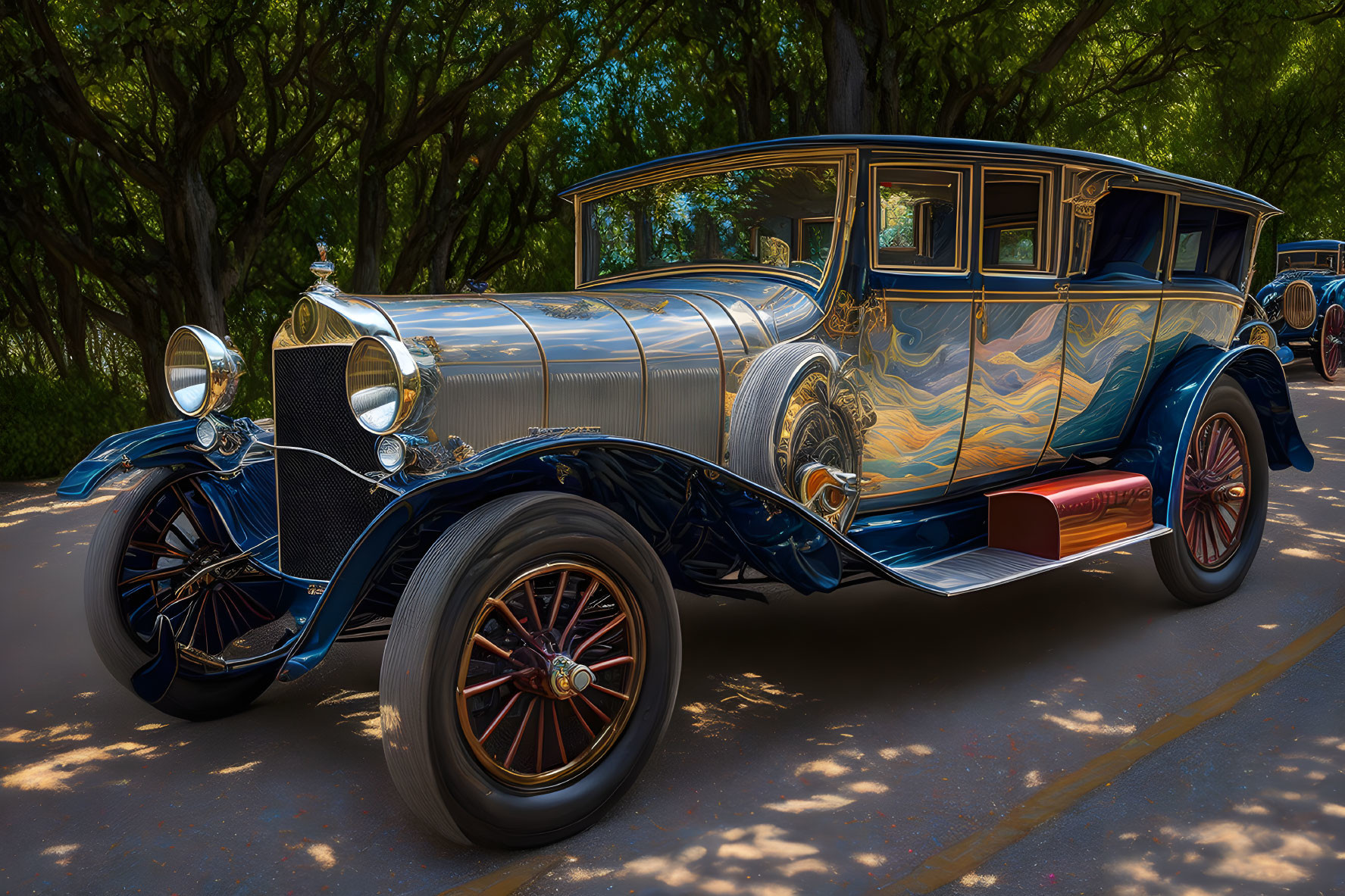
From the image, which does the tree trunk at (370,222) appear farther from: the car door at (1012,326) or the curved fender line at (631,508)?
the curved fender line at (631,508)

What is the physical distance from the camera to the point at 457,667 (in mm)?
2742

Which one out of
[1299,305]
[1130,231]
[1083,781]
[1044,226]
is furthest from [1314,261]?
[1083,781]

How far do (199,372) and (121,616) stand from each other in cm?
93

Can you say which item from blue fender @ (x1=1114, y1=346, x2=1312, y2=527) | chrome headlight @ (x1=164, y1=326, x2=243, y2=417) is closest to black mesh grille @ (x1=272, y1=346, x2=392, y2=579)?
chrome headlight @ (x1=164, y1=326, x2=243, y2=417)

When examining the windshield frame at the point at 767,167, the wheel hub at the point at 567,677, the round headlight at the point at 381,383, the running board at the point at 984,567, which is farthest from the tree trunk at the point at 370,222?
the wheel hub at the point at 567,677

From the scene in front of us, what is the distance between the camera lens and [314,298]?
11.3ft

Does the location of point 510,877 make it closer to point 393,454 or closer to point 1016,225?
point 393,454

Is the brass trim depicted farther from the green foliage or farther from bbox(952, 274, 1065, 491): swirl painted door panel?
the green foliage

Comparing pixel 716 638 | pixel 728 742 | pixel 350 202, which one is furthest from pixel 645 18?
pixel 728 742

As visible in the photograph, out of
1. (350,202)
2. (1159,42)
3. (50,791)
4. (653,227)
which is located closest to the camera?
(50,791)

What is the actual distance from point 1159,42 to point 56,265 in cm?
1537

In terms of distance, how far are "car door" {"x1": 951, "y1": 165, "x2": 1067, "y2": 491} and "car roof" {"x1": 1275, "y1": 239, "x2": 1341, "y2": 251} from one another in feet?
48.8

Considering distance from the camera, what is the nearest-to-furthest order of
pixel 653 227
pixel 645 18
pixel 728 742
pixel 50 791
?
1. pixel 50 791
2. pixel 728 742
3. pixel 653 227
4. pixel 645 18

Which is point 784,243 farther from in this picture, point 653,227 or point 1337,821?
point 1337,821
